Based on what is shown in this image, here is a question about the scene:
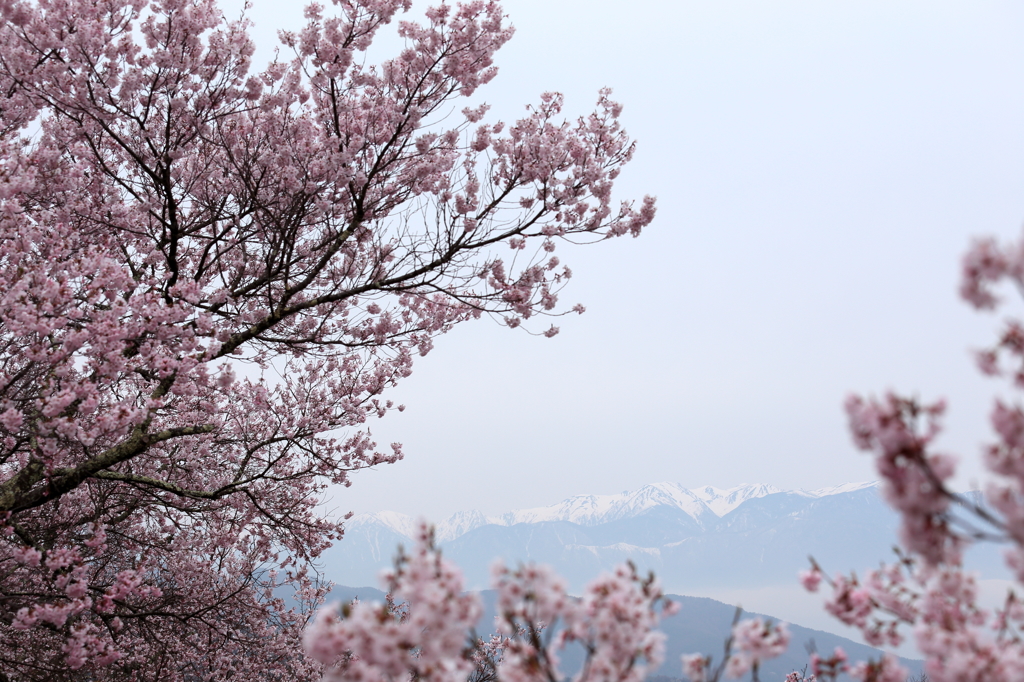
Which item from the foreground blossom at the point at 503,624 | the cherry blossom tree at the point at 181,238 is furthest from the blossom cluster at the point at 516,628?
the cherry blossom tree at the point at 181,238

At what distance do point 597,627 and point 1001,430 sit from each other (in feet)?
5.66

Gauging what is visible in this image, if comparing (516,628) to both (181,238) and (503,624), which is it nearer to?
(503,624)

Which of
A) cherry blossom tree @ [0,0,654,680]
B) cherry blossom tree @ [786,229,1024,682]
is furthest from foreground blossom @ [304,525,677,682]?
cherry blossom tree @ [0,0,654,680]

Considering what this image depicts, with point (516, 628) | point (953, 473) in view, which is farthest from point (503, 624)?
point (953, 473)

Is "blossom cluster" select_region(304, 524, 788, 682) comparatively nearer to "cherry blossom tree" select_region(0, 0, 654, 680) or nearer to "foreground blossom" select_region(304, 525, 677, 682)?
"foreground blossom" select_region(304, 525, 677, 682)

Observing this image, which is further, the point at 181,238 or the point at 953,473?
the point at 181,238

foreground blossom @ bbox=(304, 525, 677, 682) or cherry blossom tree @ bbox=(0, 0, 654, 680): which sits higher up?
cherry blossom tree @ bbox=(0, 0, 654, 680)

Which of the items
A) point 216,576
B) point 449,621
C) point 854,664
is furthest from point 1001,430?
point 216,576

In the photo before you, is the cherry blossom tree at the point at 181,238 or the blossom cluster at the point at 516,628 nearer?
the blossom cluster at the point at 516,628

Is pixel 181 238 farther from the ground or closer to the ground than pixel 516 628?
farther from the ground

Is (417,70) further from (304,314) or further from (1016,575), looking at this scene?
(1016,575)

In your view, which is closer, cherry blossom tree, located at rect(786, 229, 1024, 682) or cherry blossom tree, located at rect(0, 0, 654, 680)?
cherry blossom tree, located at rect(786, 229, 1024, 682)

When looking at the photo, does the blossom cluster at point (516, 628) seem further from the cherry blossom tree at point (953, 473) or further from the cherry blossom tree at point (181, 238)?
the cherry blossom tree at point (181, 238)

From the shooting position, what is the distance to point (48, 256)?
7168 millimetres
